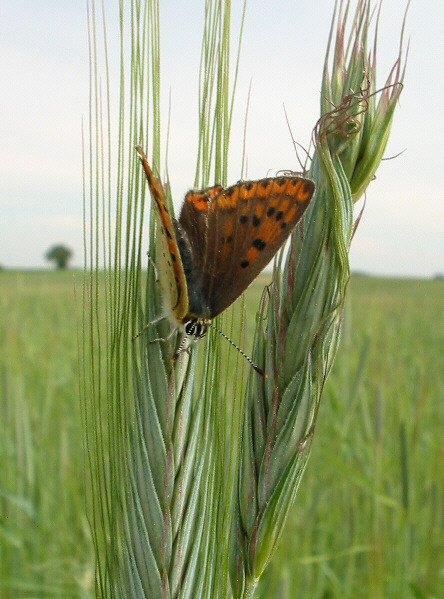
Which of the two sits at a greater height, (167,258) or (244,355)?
(167,258)

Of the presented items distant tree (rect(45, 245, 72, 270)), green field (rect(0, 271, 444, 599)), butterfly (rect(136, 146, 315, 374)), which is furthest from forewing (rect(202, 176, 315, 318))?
distant tree (rect(45, 245, 72, 270))

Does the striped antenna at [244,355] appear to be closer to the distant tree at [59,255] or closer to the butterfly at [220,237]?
the butterfly at [220,237]

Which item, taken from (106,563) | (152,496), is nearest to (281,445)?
(152,496)

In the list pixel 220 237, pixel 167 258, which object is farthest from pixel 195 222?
pixel 167 258

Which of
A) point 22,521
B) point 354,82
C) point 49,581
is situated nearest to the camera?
point 354,82

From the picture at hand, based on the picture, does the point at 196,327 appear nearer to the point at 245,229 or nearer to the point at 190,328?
the point at 190,328

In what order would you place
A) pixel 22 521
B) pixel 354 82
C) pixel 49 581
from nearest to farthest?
pixel 354 82 → pixel 49 581 → pixel 22 521

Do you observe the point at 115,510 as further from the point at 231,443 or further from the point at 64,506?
the point at 64,506
